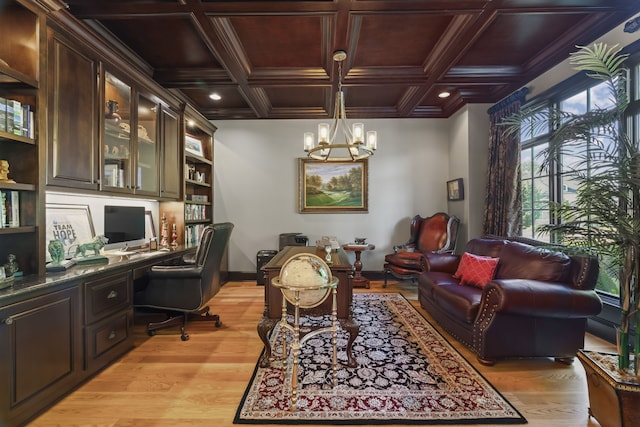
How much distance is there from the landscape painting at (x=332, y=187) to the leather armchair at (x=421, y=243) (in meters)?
0.98

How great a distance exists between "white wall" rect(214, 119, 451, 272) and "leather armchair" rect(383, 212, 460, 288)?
1.18 feet

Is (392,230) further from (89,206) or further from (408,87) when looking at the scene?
(89,206)

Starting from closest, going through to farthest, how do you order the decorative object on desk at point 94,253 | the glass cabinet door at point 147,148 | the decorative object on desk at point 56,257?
the decorative object on desk at point 56,257 < the decorative object on desk at point 94,253 < the glass cabinet door at point 147,148

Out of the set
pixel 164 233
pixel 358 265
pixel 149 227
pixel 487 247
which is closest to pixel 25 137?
pixel 149 227

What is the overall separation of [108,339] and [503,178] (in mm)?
4777

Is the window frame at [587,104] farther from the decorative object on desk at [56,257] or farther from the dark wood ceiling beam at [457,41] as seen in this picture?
the decorative object on desk at [56,257]

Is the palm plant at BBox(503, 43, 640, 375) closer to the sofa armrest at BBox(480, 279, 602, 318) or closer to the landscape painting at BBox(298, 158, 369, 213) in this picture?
the sofa armrest at BBox(480, 279, 602, 318)

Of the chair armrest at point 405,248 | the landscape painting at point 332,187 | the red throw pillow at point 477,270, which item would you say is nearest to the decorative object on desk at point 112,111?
the landscape painting at point 332,187

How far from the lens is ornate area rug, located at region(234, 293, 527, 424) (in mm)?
1748

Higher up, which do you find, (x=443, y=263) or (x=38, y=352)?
(x=443, y=263)

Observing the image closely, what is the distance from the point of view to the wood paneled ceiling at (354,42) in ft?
7.75

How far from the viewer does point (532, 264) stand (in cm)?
260

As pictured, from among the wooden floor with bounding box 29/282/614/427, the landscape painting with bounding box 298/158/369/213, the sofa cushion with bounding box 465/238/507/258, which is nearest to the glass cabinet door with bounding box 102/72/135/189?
the wooden floor with bounding box 29/282/614/427

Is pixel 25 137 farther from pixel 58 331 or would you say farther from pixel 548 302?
pixel 548 302
